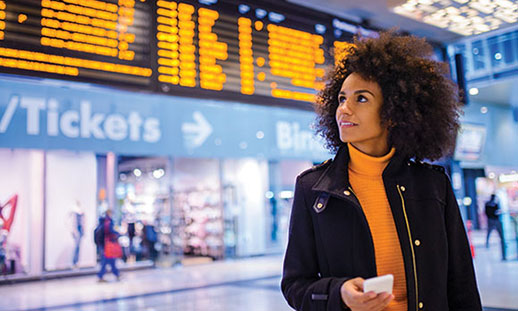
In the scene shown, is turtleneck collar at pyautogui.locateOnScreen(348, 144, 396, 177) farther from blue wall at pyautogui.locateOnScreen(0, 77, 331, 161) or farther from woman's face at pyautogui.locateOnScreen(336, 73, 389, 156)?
blue wall at pyautogui.locateOnScreen(0, 77, 331, 161)

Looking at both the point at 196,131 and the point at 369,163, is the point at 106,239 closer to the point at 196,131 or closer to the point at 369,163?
the point at 196,131

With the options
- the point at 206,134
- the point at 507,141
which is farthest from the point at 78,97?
the point at 507,141

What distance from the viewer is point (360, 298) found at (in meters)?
1.22

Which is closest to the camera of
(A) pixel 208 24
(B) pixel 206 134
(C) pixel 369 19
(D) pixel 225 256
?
(A) pixel 208 24

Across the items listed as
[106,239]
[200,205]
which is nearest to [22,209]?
[106,239]

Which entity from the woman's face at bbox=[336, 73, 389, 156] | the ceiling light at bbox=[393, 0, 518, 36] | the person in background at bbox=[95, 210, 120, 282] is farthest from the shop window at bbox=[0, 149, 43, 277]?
the woman's face at bbox=[336, 73, 389, 156]

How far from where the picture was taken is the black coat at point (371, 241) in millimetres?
1412

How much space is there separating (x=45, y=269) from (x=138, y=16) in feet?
29.5

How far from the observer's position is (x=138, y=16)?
12.2ft

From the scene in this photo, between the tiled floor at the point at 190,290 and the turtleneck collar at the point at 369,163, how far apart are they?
394cm

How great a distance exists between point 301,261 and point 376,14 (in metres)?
3.62

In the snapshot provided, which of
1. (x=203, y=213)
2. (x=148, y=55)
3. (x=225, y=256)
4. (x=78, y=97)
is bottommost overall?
(x=225, y=256)

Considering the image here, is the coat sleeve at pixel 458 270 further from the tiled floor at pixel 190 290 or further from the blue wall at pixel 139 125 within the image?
the blue wall at pixel 139 125

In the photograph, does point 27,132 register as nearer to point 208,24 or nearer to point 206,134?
point 206,134
